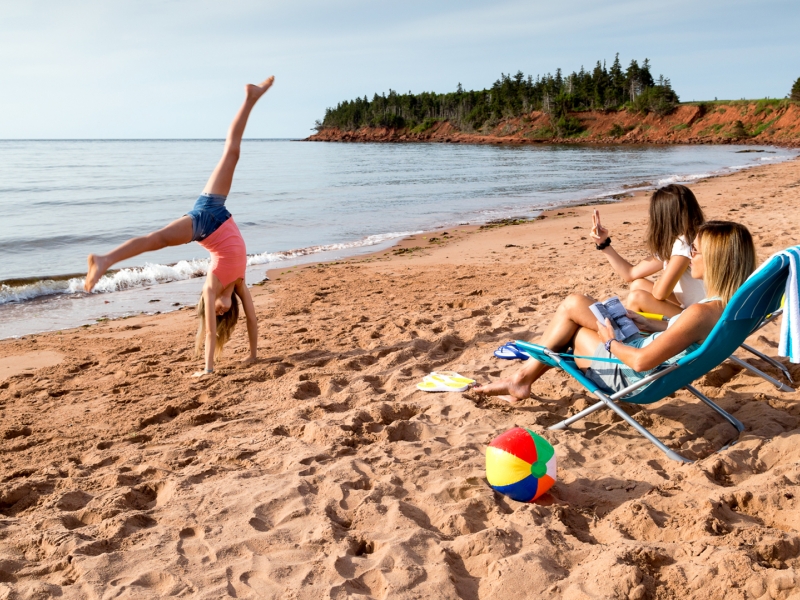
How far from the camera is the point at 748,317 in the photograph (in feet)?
10.1

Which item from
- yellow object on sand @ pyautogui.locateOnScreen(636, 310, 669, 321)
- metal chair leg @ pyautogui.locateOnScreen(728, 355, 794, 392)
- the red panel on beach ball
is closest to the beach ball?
the red panel on beach ball

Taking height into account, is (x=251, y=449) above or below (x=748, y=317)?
below

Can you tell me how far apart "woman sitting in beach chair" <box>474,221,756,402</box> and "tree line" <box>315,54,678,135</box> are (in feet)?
259

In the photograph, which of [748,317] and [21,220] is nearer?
[748,317]

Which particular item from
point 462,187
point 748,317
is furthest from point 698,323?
point 462,187

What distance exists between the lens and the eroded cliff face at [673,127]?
6188 centimetres

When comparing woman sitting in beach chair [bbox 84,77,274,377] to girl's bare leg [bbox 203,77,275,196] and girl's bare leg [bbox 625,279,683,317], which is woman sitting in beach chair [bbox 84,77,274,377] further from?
girl's bare leg [bbox 625,279,683,317]

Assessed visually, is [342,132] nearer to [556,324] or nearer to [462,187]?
[462,187]

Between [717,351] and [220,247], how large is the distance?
3749mm

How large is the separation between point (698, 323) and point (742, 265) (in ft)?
1.23

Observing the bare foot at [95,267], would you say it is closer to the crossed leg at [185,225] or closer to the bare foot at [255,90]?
the crossed leg at [185,225]

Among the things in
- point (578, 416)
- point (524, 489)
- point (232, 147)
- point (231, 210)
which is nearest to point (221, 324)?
point (232, 147)

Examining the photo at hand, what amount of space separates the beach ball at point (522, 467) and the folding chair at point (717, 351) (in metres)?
0.66

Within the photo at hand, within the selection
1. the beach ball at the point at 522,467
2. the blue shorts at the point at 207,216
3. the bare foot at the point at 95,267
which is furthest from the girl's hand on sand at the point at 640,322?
the bare foot at the point at 95,267
